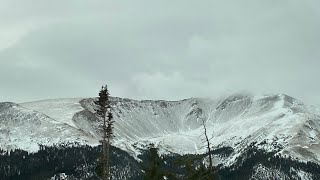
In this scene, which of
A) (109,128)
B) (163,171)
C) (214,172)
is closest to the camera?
(214,172)

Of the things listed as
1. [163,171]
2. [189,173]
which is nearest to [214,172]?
[189,173]

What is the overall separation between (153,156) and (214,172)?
21.5 feet

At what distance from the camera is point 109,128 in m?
58.2

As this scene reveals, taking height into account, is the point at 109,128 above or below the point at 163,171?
above

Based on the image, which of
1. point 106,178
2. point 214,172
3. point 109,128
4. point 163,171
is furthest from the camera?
point 109,128

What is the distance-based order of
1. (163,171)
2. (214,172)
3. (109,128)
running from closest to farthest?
(214,172)
(163,171)
(109,128)

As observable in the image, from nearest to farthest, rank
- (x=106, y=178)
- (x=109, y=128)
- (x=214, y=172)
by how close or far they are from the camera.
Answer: (x=214, y=172)
(x=106, y=178)
(x=109, y=128)

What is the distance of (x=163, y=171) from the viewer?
4972 cm

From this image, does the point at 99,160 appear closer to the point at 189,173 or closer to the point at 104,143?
the point at 104,143

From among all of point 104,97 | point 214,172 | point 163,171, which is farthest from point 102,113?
point 214,172

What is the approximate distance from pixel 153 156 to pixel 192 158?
16.4 ft

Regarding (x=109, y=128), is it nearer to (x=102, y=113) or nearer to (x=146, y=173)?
(x=102, y=113)

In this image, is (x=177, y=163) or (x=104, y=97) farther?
(x=104, y=97)

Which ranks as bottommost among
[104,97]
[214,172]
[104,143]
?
[214,172]
